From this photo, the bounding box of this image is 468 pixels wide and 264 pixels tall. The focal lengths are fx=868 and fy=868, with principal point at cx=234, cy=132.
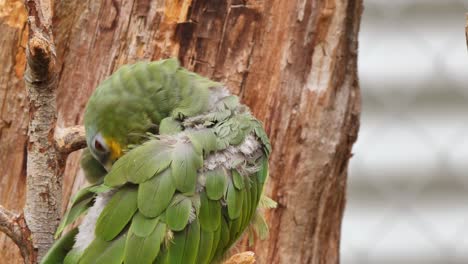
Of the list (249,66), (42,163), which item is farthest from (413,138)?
(42,163)

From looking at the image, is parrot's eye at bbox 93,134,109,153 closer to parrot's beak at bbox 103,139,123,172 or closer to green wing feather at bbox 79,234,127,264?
parrot's beak at bbox 103,139,123,172

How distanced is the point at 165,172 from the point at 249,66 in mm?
423

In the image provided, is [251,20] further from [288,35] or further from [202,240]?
[202,240]

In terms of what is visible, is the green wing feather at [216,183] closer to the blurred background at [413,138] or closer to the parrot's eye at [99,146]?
the parrot's eye at [99,146]

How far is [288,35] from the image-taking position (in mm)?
1850

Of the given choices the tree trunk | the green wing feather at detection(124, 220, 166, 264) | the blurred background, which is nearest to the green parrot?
the green wing feather at detection(124, 220, 166, 264)

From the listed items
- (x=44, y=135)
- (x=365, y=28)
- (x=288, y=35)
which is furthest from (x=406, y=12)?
(x=44, y=135)

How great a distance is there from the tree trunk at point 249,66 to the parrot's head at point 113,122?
0.18m

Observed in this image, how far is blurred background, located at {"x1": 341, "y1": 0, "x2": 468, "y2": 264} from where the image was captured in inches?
106

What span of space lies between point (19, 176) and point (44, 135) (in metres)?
0.33

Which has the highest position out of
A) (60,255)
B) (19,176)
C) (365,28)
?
(365,28)

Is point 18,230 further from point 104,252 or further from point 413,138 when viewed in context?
point 413,138

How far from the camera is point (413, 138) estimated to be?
2721 millimetres

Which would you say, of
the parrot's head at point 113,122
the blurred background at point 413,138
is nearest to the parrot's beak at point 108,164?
the parrot's head at point 113,122
